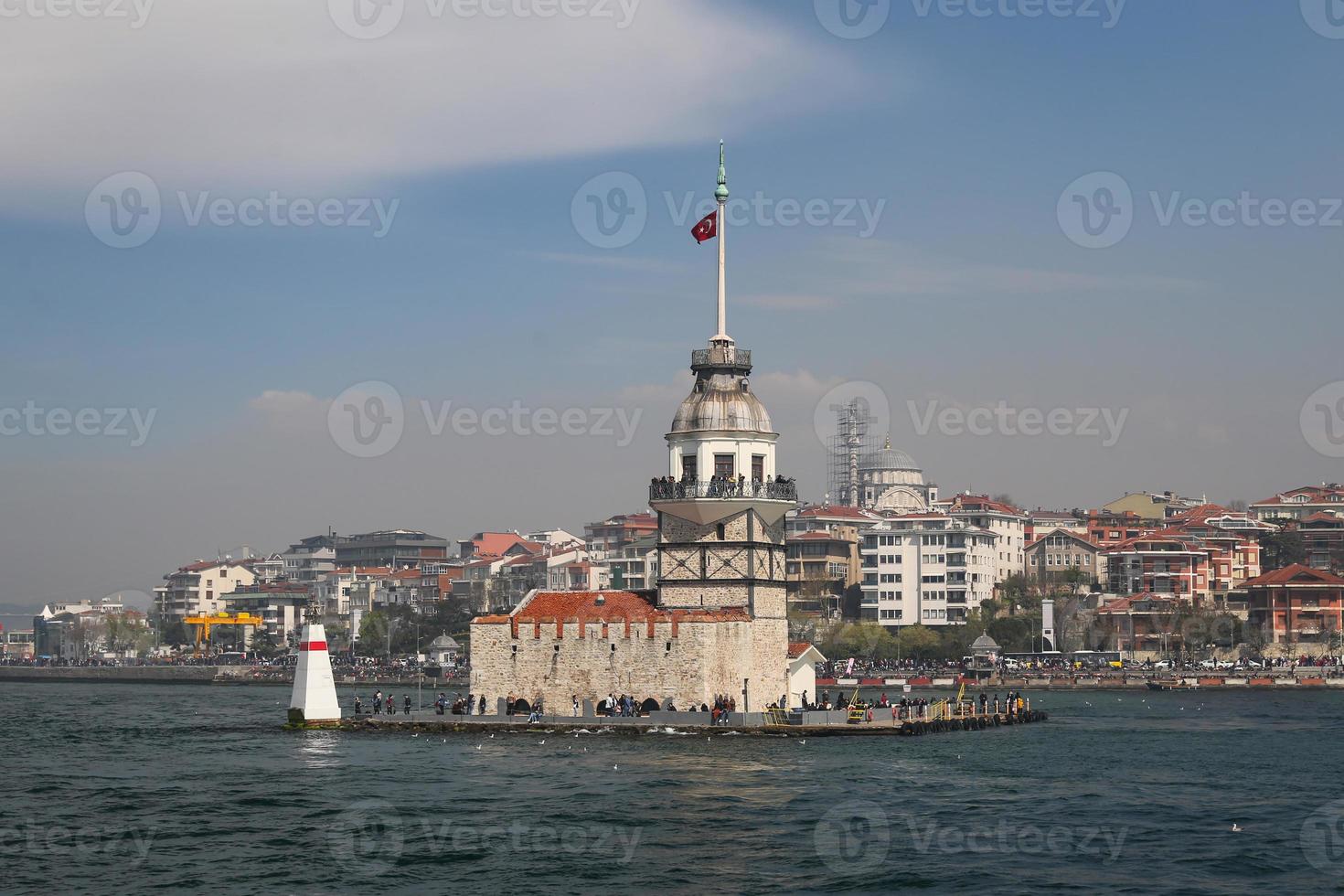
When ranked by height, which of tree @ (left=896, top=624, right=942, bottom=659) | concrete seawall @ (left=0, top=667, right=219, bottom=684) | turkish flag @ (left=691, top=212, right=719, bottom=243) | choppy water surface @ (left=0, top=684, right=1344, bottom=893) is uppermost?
turkish flag @ (left=691, top=212, right=719, bottom=243)

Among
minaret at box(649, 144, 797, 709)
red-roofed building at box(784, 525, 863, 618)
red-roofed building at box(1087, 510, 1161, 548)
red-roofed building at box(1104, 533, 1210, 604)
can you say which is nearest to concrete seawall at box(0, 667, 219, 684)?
red-roofed building at box(784, 525, 863, 618)

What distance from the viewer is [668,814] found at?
128 feet

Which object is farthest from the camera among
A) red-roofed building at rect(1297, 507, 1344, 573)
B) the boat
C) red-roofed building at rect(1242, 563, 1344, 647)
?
red-roofed building at rect(1297, 507, 1344, 573)

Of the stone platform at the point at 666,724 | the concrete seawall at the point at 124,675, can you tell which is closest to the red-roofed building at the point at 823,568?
the concrete seawall at the point at 124,675

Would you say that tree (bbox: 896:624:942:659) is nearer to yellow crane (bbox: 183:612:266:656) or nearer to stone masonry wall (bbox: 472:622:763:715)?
stone masonry wall (bbox: 472:622:763:715)

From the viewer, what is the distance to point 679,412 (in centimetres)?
6088

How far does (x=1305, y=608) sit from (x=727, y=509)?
8164 centimetres

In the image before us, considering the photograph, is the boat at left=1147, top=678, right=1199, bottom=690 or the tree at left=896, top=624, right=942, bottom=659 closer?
the boat at left=1147, top=678, right=1199, bottom=690

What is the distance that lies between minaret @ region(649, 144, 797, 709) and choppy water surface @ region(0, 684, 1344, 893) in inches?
200

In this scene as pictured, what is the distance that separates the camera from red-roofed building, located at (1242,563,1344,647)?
415 ft

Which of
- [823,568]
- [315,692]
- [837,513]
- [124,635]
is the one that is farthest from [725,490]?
[124,635]

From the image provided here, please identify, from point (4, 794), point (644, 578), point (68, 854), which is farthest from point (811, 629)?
point (68, 854)

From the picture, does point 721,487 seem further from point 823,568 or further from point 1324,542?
point 1324,542

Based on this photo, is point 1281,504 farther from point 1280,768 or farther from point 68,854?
point 68,854
